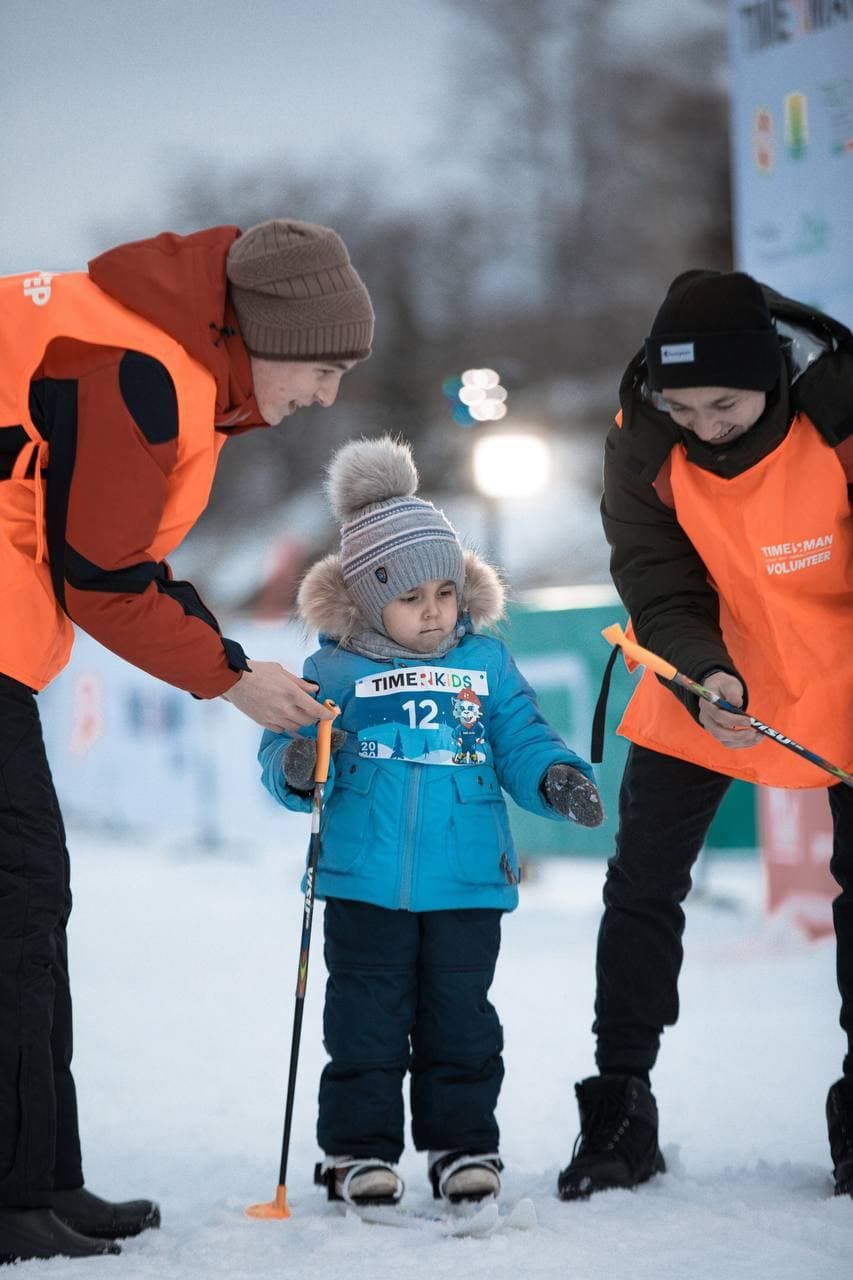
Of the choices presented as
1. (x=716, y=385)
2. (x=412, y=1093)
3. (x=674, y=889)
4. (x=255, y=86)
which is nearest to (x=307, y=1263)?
(x=412, y=1093)

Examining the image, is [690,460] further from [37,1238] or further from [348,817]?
[37,1238]

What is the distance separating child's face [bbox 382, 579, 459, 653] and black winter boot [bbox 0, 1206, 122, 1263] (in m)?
1.20

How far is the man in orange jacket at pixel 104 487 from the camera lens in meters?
2.27

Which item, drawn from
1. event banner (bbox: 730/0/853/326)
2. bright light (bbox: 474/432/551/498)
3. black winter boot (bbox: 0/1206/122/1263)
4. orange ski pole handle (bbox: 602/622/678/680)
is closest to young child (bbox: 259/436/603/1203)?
orange ski pole handle (bbox: 602/622/678/680)

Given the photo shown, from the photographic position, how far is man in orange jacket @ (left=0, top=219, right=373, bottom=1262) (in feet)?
7.44

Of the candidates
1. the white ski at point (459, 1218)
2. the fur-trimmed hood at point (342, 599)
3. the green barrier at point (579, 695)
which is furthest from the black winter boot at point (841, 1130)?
the green barrier at point (579, 695)

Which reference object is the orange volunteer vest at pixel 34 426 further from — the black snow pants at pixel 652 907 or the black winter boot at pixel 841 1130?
the black winter boot at pixel 841 1130

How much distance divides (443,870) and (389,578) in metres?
0.57

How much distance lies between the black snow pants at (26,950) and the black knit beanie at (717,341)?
1187mm

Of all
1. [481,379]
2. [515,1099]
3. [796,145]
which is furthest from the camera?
[481,379]

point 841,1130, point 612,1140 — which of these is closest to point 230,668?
point 612,1140

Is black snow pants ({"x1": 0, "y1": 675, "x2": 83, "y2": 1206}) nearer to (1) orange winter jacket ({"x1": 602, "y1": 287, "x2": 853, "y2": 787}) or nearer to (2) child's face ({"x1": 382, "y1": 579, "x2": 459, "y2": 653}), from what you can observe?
(2) child's face ({"x1": 382, "y1": 579, "x2": 459, "y2": 653})

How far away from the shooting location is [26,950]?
2375 mm

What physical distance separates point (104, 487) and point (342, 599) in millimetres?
895
